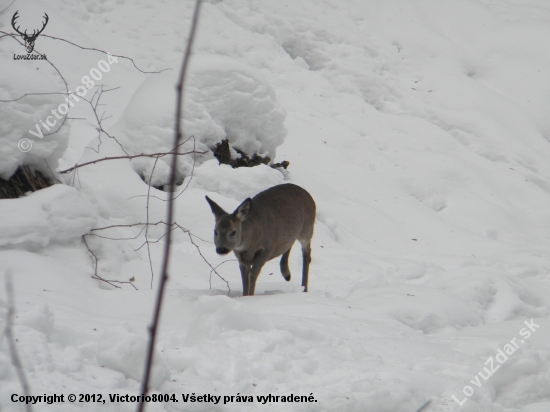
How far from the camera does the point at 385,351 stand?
363 cm

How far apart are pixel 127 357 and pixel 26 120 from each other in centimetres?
366

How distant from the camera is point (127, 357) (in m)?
2.62

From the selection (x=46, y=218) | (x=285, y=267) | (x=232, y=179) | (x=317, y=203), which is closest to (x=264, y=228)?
(x=285, y=267)

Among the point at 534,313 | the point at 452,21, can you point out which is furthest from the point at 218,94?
the point at 452,21

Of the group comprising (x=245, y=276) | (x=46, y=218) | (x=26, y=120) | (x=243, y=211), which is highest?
(x=26, y=120)

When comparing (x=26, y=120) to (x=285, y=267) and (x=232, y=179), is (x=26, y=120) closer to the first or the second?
(x=285, y=267)

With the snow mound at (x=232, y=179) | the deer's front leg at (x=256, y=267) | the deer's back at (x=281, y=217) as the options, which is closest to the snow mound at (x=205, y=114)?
the snow mound at (x=232, y=179)

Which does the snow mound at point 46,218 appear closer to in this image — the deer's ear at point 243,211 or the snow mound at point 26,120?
the snow mound at point 26,120

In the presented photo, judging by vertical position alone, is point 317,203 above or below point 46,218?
below

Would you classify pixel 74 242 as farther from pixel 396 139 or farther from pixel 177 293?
pixel 396 139

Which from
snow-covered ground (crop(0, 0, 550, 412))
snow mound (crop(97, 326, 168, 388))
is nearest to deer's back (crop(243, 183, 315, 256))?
→ snow-covered ground (crop(0, 0, 550, 412))

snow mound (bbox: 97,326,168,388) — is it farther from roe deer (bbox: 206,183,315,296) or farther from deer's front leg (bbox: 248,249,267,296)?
deer's front leg (bbox: 248,249,267,296)

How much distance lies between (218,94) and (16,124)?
408 cm

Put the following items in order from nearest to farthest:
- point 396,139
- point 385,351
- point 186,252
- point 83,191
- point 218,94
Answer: point 385,351 → point 83,191 → point 186,252 → point 218,94 → point 396,139
